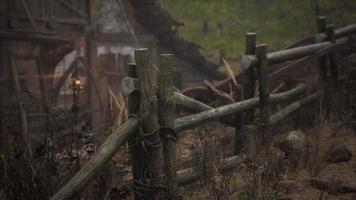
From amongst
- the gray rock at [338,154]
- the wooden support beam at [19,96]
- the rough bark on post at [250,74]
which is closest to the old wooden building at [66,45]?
the wooden support beam at [19,96]

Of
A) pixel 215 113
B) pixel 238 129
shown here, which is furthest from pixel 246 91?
pixel 215 113

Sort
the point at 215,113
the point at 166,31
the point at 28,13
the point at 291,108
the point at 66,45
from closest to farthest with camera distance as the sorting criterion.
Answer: the point at 215,113, the point at 291,108, the point at 28,13, the point at 66,45, the point at 166,31

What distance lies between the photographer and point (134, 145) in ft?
14.3

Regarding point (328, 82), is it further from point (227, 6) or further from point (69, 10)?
point (227, 6)

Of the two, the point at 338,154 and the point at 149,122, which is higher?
the point at 149,122

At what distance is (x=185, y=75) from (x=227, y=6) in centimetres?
568

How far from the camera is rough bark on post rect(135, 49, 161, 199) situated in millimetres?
4176

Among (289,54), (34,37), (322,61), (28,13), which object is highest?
(28,13)

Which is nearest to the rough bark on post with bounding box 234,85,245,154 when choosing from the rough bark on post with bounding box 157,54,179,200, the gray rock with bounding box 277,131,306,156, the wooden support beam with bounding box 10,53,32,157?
the gray rock with bounding box 277,131,306,156

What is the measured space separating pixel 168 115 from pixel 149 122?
0.31m

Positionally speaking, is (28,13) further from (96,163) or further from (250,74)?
(96,163)

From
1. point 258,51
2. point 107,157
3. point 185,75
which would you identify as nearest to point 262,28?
point 185,75

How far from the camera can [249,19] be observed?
2059 centimetres

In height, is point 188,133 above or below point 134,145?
below
